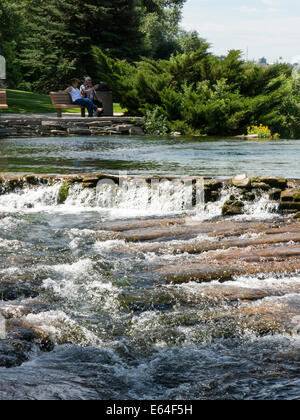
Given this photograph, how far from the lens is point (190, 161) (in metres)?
13.1

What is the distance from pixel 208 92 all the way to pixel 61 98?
5361 millimetres

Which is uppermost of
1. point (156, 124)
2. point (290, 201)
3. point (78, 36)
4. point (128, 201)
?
point (78, 36)

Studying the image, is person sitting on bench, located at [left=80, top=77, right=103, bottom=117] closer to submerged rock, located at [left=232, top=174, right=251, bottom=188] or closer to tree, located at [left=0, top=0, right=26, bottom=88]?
tree, located at [left=0, top=0, right=26, bottom=88]

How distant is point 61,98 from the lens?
68.9 feet

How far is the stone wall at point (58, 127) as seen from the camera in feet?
64.6

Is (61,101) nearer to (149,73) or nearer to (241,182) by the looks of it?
(149,73)

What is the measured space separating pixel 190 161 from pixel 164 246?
6027 millimetres

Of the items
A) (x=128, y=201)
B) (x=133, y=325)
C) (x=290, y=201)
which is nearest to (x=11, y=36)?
(x=128, y=201)

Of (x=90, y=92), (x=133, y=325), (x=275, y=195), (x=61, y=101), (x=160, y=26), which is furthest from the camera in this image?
(x=160, y=26)

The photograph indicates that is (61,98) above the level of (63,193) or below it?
above

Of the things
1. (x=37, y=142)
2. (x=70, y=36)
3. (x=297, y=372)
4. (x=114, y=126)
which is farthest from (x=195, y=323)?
(x=70, y=36)

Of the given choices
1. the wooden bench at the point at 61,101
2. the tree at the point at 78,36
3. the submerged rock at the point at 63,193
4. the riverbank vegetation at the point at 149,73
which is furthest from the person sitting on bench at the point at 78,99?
the submerged rock at the point at 63,193

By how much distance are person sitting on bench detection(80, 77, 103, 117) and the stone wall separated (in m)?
1.35
